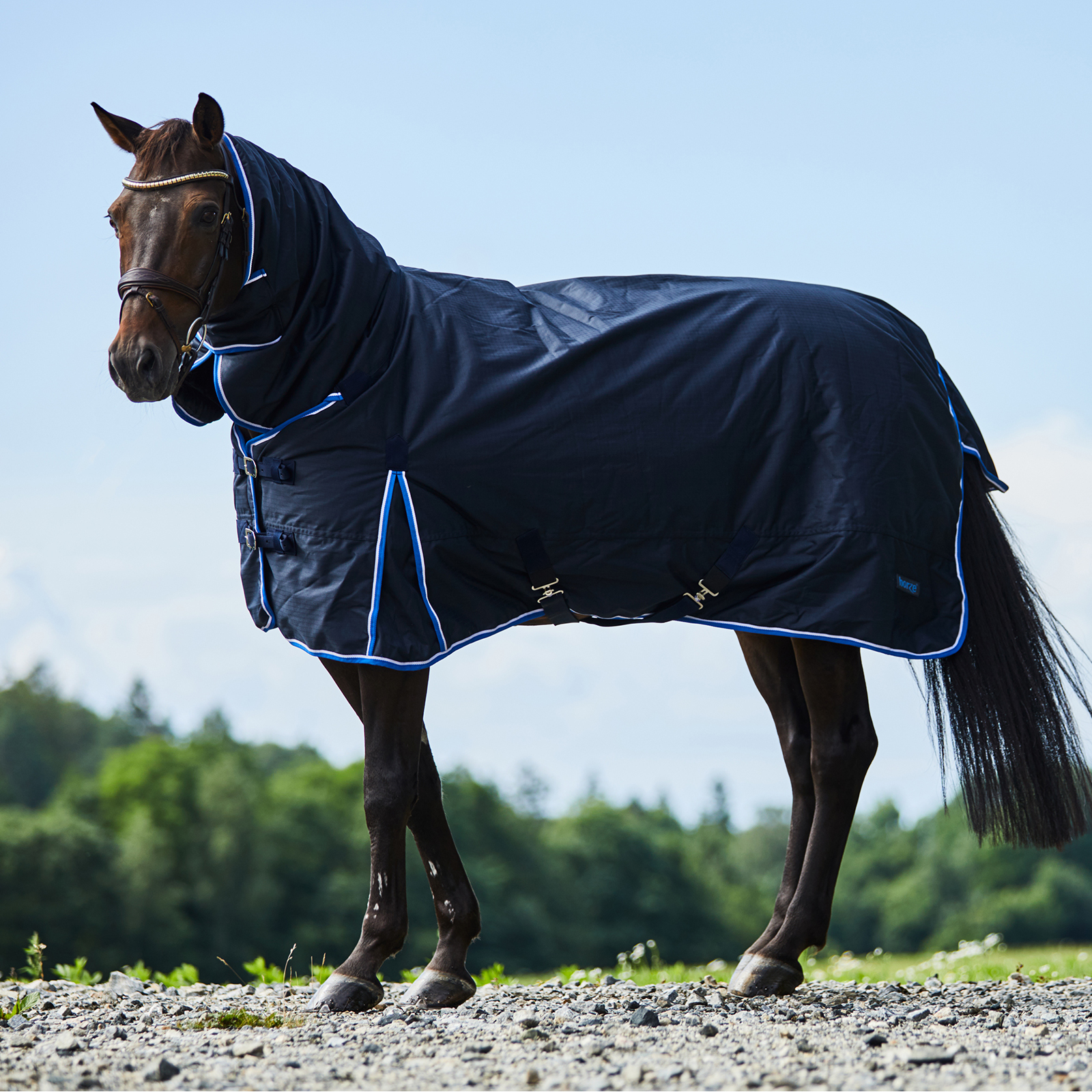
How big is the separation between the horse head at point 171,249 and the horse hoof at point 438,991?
2314mm

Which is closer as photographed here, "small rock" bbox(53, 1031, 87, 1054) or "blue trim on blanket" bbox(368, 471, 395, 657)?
"small rock" bbox(53, 1031, 87, 1054)

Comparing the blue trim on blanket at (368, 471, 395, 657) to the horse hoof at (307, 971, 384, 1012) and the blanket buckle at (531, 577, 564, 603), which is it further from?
the horse hoof at (307, 971, 384, 1012)

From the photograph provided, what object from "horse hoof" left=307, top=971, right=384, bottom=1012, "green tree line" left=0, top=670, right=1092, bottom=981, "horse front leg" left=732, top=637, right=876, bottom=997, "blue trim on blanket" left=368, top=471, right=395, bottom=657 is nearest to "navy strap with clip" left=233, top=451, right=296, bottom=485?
"blue trim on blanket" left=368, top=471, right=395, bottom=657

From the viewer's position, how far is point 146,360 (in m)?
3.71

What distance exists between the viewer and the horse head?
3.72m

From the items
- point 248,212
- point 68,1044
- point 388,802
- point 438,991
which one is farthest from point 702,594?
point 68,1044

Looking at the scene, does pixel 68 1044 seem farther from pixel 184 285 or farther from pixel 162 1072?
pixel 184 285

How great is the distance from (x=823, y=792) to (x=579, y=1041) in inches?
61.1

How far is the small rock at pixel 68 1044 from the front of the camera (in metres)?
3.52

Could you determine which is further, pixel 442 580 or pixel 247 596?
pixel 247 596

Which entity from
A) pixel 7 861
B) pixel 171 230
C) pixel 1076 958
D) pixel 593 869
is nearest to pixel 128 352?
pixel 171 230

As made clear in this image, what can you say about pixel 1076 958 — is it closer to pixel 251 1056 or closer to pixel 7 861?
pixel 251 1056

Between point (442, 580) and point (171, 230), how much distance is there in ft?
4.90

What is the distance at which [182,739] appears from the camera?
186ft
